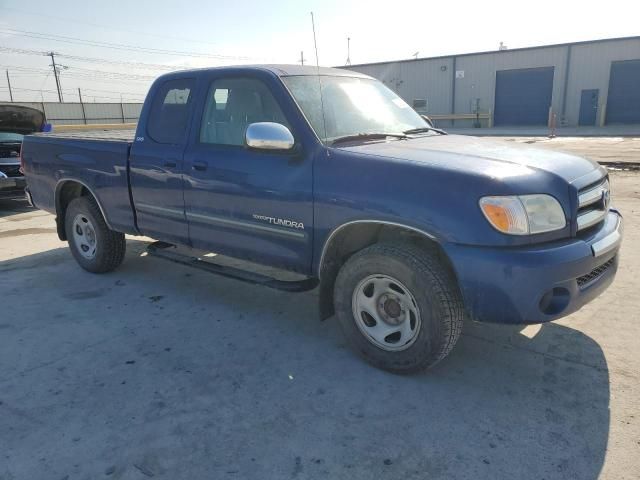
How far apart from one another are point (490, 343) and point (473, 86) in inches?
1241

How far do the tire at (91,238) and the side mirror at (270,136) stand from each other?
256 cm

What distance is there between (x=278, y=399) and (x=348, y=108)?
2.15 m

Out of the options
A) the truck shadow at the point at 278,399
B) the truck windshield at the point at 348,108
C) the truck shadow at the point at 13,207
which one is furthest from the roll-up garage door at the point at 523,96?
the truck shadow at the point at 278,399

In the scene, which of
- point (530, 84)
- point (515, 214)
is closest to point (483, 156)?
point (515, 214)

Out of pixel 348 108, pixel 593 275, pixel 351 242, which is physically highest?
pixel 348 108

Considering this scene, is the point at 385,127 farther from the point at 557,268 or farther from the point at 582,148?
the point at 582,148

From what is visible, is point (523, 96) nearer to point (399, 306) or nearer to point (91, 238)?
point (91, 238)

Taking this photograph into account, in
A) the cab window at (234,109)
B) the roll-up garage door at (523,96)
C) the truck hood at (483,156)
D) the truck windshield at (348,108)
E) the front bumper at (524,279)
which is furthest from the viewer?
the roll-up garage door at (523,96)

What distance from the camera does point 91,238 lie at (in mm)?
5414

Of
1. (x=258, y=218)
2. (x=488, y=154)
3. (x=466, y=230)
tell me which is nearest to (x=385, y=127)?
(x=488, y=154)

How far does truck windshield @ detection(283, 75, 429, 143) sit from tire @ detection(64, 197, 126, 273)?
8.76 ft

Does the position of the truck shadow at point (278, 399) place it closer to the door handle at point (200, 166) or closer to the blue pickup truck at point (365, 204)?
the blue pickup truck at point (365, 204)

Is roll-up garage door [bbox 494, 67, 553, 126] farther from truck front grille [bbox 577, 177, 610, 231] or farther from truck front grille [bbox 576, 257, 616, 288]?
truck front grille [bbox 576, 257, 616, 288]

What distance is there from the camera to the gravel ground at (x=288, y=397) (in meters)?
2.47
